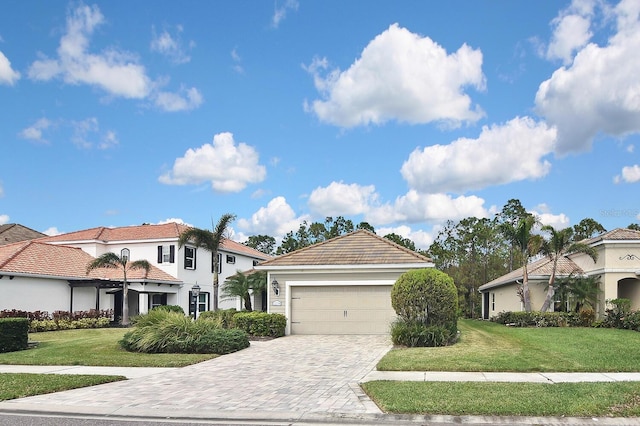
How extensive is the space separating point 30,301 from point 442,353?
20792mm

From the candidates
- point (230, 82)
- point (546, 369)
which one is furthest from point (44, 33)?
point (546, 369)

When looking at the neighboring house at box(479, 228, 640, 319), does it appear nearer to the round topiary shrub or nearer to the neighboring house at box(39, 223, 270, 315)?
the round topiary shrub

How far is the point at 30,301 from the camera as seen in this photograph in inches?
1022

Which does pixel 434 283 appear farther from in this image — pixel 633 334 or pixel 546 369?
pixel 633 334

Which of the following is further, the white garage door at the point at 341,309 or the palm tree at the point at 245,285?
the palm tree at the point at 245,285

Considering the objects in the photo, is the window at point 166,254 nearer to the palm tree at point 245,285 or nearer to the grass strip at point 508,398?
the palm tree at point 245,285

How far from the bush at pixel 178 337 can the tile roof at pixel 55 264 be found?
1237 cm

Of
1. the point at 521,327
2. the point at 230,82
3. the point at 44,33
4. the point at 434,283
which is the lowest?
the point at 521,327

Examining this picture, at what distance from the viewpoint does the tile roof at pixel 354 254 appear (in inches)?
843

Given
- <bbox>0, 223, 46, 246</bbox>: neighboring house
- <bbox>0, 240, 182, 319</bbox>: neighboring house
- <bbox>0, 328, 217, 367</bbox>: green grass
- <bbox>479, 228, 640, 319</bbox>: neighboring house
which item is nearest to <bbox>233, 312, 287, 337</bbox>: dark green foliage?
<bbox>0, 328, 217, 367</bbox>: green grass

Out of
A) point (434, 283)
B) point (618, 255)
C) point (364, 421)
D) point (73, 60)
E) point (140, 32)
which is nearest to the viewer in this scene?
point (364, 421)

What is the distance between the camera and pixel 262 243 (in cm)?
7356

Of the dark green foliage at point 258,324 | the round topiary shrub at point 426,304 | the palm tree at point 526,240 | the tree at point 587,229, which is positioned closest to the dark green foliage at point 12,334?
the dark green foliage at point 258,324

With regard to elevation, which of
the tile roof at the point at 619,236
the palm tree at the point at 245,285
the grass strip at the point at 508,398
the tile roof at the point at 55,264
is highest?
the tile roof at the point at 619,236
